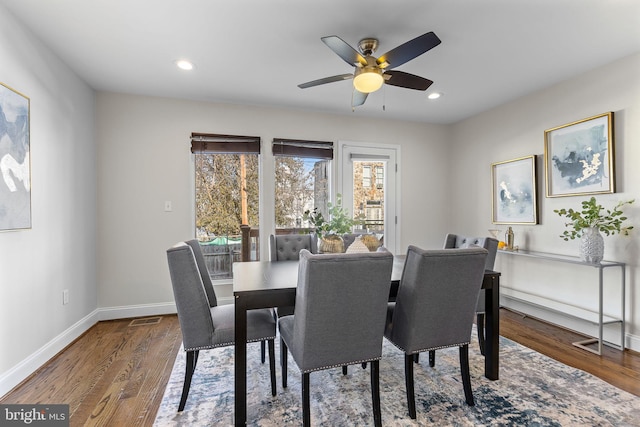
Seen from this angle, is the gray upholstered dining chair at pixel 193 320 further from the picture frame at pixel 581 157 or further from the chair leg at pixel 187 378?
the picture frame at pixel 581 157

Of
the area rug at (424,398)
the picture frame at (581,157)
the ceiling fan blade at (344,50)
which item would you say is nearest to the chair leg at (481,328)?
the area rug at (424,398)

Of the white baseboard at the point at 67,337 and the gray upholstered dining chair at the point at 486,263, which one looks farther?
the gray upholstered dining chair at the point at 486,263

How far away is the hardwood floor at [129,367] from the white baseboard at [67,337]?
5 cm

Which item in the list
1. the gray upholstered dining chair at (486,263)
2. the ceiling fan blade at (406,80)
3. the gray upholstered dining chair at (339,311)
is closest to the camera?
the gray upholstered dining chair at (339,311)

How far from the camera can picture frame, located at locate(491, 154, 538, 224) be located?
3484 millimetres

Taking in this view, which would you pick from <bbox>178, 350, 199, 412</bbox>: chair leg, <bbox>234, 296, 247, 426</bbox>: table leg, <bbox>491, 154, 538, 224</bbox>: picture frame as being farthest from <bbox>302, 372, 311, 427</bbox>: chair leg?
<bbox>491, 154, 538, 224</bbox>: picture frame

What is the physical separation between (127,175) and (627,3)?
14.5 ft

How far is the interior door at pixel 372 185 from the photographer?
4277 mm

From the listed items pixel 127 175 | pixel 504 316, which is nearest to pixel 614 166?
pixel 504 316

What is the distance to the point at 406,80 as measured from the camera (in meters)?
2.33

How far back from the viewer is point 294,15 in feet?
6.79

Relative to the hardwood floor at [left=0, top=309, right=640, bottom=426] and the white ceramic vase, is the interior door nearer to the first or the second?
the hardwood floor at [left=0, top=309, right=640, bottom=426]

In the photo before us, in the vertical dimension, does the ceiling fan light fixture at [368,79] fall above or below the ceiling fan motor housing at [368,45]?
below

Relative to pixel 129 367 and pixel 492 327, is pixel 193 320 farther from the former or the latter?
pixel 492 327
